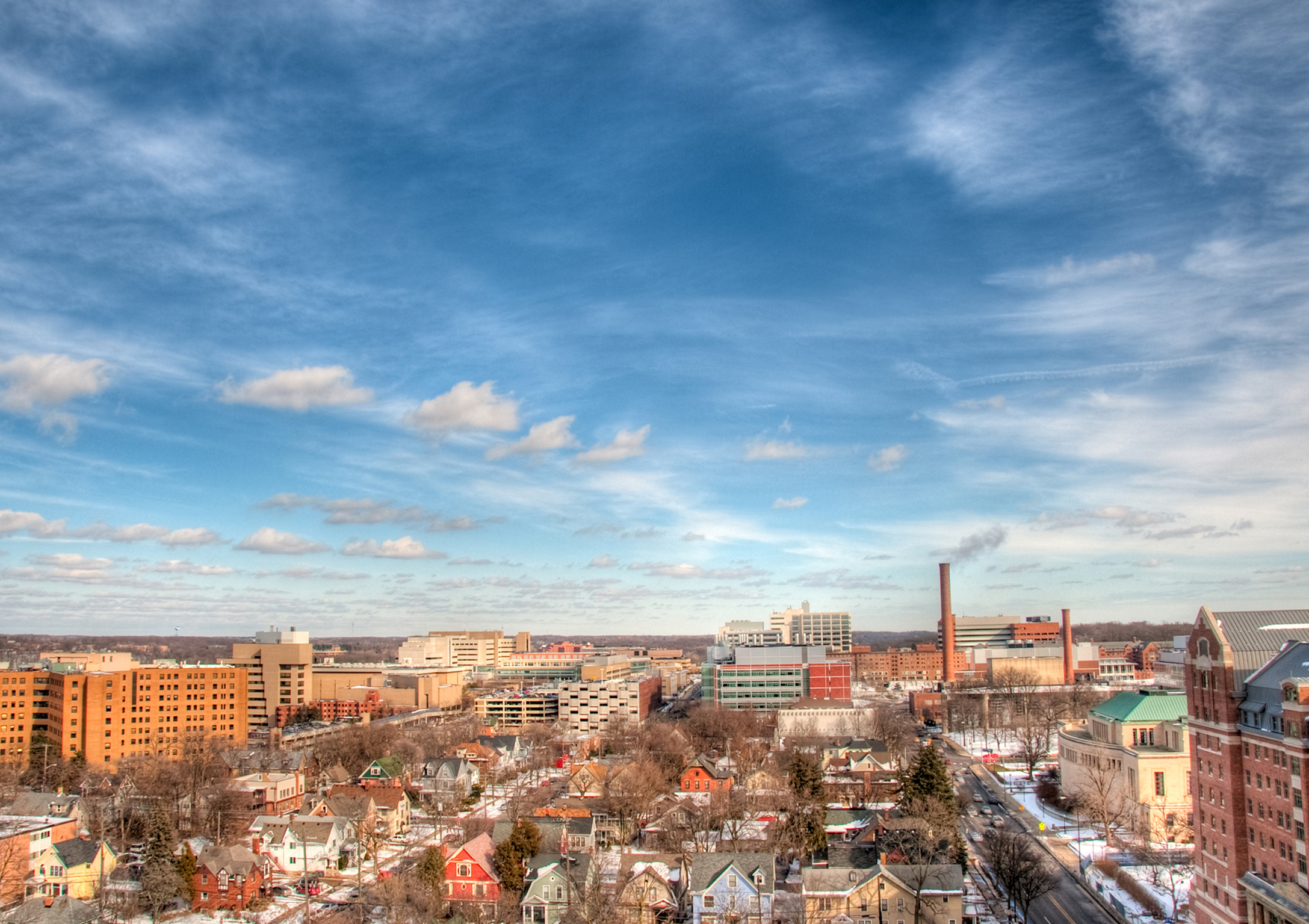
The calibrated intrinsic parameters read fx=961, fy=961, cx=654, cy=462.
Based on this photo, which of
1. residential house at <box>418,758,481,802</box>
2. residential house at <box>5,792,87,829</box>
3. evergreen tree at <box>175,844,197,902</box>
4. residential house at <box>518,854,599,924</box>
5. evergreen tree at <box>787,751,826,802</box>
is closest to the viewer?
residential house at <box>518,854,599,924</box>

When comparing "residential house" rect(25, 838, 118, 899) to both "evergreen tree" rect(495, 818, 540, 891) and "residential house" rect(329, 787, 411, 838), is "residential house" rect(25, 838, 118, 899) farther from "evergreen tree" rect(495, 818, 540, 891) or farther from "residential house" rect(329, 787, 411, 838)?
"evergreen tree" rect(495, 818, 540, 891)

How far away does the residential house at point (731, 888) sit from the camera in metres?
50.2

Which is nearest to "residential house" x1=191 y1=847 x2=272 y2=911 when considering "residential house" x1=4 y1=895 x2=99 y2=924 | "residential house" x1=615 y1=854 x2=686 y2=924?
"residential house" x1=4 y1=895 x2=99 y2=924

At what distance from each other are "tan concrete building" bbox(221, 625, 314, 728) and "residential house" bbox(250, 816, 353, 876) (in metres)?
89.6

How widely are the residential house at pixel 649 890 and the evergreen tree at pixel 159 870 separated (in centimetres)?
2536

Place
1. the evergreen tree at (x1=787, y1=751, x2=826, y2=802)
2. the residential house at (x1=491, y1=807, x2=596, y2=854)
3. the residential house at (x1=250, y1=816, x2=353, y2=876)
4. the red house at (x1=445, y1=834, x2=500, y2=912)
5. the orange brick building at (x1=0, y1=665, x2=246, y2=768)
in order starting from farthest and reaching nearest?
the orange brick building at (x1=0, y1=665, x2=246, y2=768) → the evergreen tree at (x1=787, y1=751, x2=826, y2=802) → the residential house at (x1=250, y1=816, x2=353, y2=876) → the residential house at (x1=491, y1=807, x2=596, y2=854) → the red house at (x1=445, y1=834, x2=500, y2=912)

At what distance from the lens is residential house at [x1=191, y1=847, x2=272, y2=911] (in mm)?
56125

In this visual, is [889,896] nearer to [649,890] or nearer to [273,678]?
[649,890]

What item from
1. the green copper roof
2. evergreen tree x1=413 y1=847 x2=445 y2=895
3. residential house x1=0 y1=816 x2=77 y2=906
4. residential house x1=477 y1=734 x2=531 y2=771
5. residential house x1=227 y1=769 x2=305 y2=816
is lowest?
residential house x1=477 y1=734 x2=531 y2=771

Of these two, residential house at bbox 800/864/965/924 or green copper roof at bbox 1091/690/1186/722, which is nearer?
residential house at bbox 800/864/965/924

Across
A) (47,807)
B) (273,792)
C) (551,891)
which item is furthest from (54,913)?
(273,792)

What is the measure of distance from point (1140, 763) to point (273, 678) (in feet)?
407

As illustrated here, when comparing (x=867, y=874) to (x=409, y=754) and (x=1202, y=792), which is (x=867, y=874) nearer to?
(x=1202, y=792)

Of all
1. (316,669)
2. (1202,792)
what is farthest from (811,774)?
(316,669)
